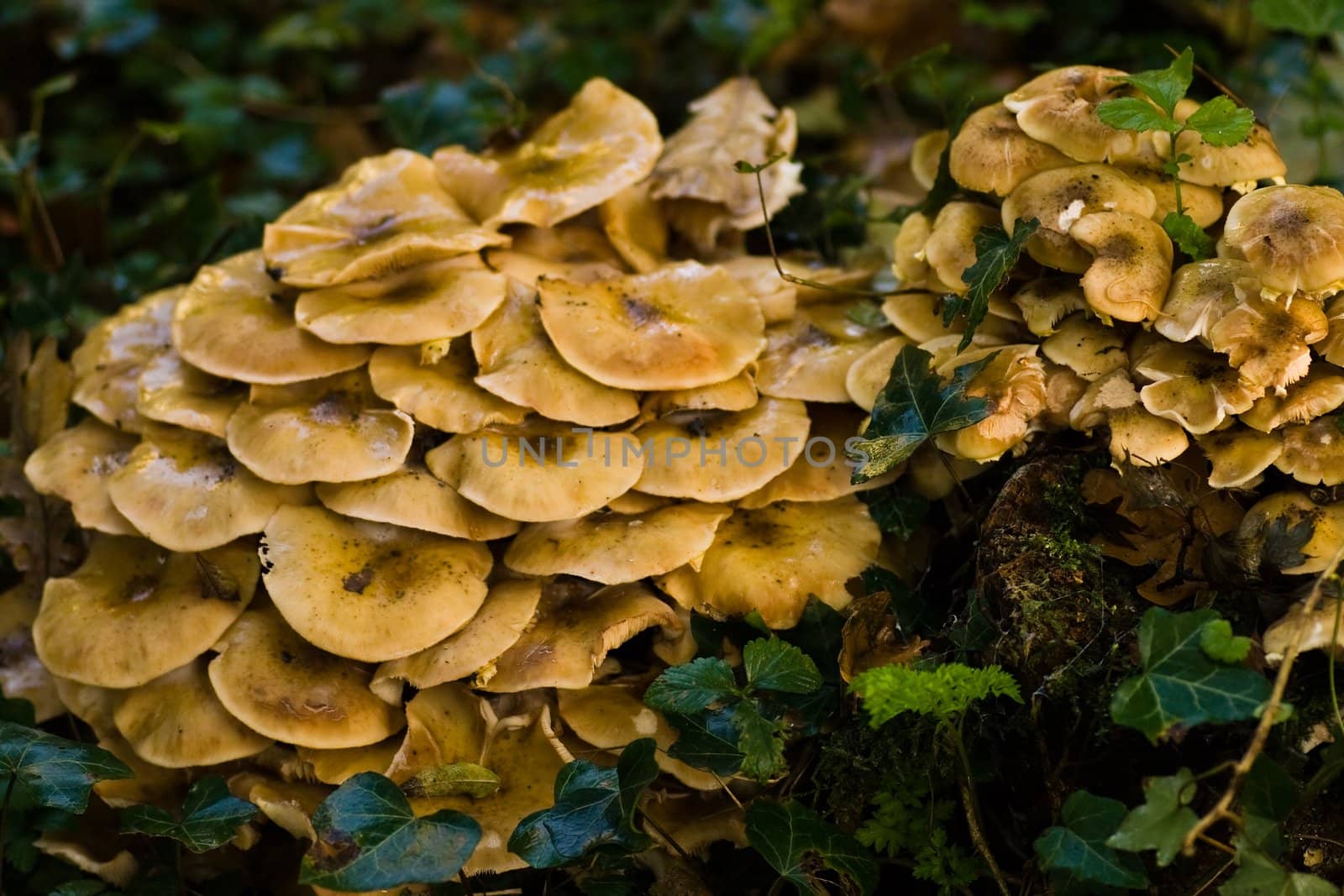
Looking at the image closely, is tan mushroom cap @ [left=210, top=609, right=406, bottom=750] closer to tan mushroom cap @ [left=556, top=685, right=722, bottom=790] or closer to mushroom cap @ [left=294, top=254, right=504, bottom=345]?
tan mushroom cap @ [left=556, top=685, right=722, bottom=790]

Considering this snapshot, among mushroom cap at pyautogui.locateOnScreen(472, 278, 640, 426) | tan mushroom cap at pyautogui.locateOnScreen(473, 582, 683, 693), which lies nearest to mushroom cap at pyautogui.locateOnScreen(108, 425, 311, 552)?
mushroom cap at pyautogui.locateOnScreen(472, 278, 640, 426)

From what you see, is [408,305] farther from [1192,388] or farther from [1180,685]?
[1180,685]

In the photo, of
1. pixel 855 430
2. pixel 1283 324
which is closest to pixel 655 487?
pixel 855 430

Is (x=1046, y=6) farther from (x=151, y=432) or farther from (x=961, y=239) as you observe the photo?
(x=151, y=432)

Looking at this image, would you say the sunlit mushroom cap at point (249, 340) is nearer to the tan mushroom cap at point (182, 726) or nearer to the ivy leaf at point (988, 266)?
the tan mushroom cap at point (182, 726)

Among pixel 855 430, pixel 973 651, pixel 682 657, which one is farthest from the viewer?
pixel 855 430

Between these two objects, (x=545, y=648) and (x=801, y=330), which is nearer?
(x=545, y=648)
